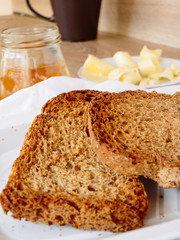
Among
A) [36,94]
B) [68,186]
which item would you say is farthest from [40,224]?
[36,94]

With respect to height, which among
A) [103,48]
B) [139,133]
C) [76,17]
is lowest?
[103,48]

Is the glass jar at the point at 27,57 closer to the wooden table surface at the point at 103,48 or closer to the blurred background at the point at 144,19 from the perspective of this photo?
the wooden table surface at the point at 103,48

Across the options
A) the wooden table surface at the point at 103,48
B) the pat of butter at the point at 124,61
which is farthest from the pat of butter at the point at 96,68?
the wooden table surface at the point at 103,48

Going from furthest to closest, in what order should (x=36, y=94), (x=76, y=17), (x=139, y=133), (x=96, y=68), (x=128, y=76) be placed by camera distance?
(x=76, y=17) → (x=96, y=68) → (x=128, y=76) → (x=36, y=94) → (x=139, y=133)

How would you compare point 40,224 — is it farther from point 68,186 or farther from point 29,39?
point 29,39

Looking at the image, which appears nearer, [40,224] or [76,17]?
[40,224]

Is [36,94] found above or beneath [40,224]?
above
